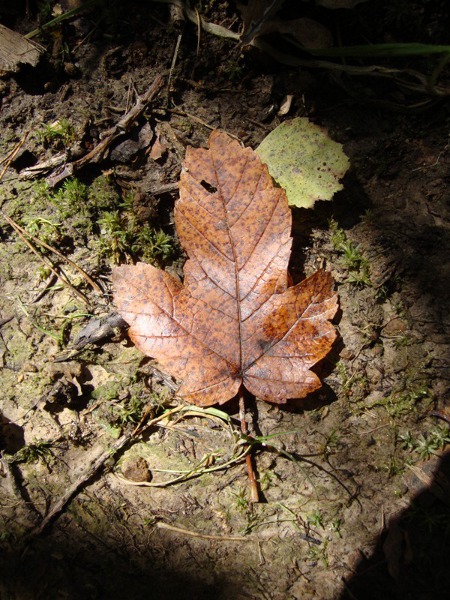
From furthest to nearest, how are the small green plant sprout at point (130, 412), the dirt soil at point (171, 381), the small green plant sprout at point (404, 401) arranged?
the small green plant sprout at point (130, 412)
the small green plant sprout at point (404, 401)
the dirt soil at point (171, 381)

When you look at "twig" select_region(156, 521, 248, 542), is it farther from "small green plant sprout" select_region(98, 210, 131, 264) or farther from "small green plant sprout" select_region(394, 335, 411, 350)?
"small green plant sprout" select_region(98, 210, 131, 264)

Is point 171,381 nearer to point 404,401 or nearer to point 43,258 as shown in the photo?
point 43,258

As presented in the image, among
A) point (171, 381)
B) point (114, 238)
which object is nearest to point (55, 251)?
point (114, 238)

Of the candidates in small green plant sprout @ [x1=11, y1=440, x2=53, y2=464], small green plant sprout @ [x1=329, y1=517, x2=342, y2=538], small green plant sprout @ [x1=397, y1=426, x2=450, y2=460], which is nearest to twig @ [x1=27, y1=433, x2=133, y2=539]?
small green plant sprout @ [x1=11, y1=440, x2=53, y2=464]

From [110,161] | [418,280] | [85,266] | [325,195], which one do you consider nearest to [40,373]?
[85,266]

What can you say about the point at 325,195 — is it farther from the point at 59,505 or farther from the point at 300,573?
the point at 59,505

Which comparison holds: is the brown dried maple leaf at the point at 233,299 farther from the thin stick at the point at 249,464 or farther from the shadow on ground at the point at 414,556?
the shadow on ground at the point at 414,556

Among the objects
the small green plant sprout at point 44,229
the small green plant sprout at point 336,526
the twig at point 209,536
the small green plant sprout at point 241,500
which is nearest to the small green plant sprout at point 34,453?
the twig at point 209,536
